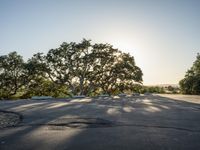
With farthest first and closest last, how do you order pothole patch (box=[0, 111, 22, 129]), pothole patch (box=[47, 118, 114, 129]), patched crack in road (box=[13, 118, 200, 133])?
pothole patch (box=[0, 111, 22, 129]) < pothole patch (box=[47, 118, 114, 129]) < patched crack in road (box=[13, 118, 200, 133])

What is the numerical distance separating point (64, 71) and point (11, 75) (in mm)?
10704

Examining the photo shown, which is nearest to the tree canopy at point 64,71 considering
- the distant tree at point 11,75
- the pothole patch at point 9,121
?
the distant tree at point 11,75

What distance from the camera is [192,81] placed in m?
60.1

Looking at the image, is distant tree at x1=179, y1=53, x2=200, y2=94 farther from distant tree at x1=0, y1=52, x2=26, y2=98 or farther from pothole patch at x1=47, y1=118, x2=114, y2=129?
pothole patch at x1=47, y1=118, x2=114, y2=129

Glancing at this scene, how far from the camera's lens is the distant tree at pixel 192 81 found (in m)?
58.2

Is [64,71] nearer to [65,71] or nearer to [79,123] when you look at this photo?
[65,71]

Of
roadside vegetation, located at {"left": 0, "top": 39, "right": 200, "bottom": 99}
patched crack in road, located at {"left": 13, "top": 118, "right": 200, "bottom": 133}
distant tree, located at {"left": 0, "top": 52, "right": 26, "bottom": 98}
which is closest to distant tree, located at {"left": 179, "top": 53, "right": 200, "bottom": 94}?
roadside vegetation, located at {"left": 0, "top": 39, "right": 200, "bottom": 99}

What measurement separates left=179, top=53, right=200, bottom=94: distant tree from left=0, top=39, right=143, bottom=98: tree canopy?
53.5ft

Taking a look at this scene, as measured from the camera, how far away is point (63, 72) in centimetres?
4762

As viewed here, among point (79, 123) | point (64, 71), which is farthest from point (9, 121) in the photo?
point (64, 71)

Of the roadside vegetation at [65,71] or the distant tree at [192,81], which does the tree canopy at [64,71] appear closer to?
the roadside vegetation at [65,71]

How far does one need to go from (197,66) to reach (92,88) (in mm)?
26544

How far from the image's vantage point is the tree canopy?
47625mm

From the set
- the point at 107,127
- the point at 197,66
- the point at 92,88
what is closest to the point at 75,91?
the point at 92,88
